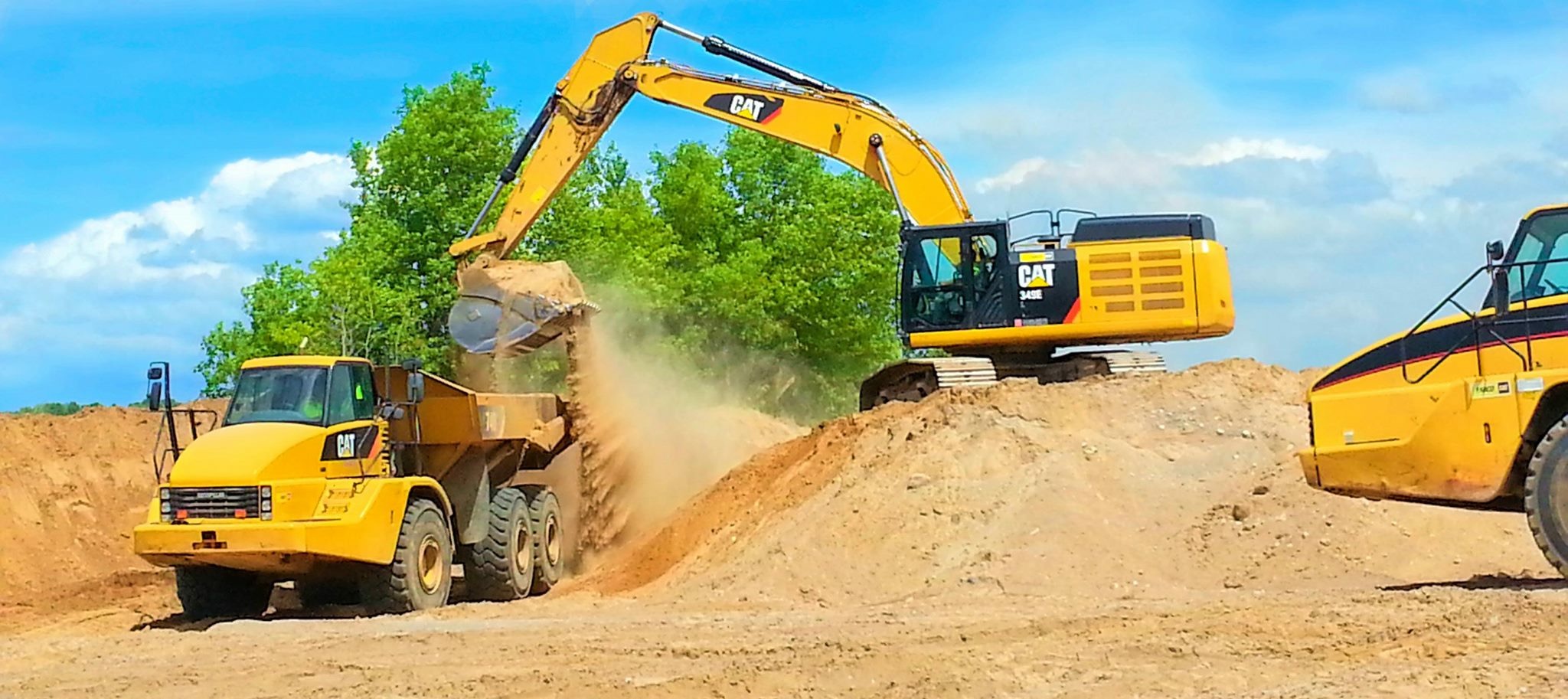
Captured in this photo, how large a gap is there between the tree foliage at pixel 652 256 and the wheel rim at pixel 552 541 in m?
8.02

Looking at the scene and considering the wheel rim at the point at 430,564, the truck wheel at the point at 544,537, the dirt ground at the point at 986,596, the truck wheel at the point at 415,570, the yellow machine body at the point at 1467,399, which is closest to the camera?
the dirt ground at the point at 986,596

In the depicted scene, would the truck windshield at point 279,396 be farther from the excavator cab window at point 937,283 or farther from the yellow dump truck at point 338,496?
the excavator cab window at point 937,283

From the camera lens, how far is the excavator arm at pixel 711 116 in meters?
21.5

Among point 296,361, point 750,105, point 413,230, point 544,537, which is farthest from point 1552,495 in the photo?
point 413,230

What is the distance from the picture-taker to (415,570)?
15789mm

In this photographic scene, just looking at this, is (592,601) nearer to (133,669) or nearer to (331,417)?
(331,417)

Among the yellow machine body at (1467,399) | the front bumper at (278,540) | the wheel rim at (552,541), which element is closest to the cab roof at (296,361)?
the front bumper at (278,540)

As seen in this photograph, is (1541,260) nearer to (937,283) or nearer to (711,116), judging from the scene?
(937,283)

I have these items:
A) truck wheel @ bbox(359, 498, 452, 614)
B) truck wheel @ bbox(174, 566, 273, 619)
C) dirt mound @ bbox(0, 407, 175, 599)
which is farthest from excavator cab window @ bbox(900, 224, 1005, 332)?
dirt mound @ bbox(0, 407, 175, 599)

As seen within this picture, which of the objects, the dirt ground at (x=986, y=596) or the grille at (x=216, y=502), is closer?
the dirt ground at (x=986, y=596)

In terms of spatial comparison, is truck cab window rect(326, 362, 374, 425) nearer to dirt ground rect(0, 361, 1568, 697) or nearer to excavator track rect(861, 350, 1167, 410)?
dirt ground rect(0, 361, 1568, 697)

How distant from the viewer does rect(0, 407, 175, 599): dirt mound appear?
79.7 feet

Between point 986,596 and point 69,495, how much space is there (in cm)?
1792

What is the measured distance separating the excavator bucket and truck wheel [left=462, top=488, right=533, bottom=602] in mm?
2039
